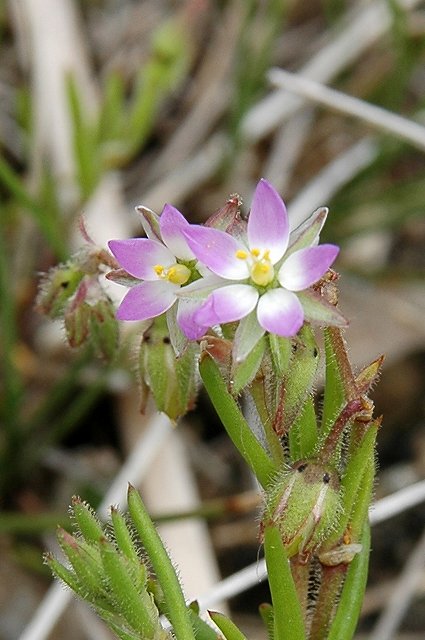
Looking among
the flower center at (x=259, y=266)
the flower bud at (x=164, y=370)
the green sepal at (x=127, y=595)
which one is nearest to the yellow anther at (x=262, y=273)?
the flower center at (x=259, y=266)

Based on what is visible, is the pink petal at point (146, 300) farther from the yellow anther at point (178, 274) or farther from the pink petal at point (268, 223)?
the pink petal at point (268, 223)

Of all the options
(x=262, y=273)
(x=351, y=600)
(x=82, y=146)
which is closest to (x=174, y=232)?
(x=262, y=273)

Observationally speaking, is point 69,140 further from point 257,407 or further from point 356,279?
point 257,407

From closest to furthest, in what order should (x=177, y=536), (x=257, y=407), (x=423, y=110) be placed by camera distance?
(x=257, y=407), (x=177, y=536), (x=423, y=110)

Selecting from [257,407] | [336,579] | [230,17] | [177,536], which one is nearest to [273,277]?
[257,407]

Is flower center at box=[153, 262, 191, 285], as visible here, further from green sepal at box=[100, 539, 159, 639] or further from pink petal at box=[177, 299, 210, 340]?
green sepal at box=[100, 539, 159, 639]

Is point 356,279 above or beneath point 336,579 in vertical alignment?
above

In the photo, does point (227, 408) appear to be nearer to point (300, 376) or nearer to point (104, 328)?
point (300, 376)

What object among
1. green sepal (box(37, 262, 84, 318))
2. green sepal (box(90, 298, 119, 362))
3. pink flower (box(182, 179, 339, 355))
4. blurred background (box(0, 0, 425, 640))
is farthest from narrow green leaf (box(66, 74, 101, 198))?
pink flower (box(182, 179, 339, 355))
